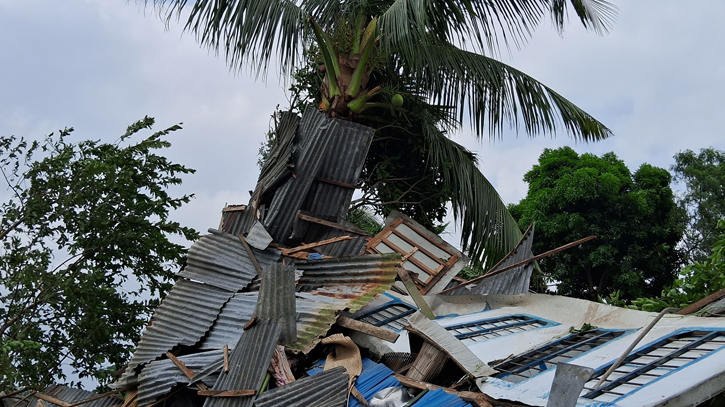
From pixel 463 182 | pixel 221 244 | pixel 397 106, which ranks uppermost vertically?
pixel 397 106

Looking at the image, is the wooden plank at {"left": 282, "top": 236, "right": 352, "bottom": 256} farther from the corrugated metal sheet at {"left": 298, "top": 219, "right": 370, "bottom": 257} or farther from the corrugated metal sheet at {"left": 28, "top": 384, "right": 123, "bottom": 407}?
the corrugated metal sheet at {"left": 28, "top": 384, "right": 123, "bottom": 407}

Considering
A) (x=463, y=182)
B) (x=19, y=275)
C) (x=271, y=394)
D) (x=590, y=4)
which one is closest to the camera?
(x=271, y=394)

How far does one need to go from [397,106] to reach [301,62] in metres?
1.49

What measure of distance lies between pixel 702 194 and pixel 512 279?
1097cm

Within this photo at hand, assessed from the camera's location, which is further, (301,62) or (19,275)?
(301,62)

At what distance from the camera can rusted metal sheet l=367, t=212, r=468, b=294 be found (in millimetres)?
7684

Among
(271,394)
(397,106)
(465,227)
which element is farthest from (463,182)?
(271,394)

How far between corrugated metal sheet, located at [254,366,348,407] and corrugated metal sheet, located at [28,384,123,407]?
2785 mm

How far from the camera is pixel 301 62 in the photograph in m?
9.16

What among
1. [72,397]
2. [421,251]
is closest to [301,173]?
→ [421,251]

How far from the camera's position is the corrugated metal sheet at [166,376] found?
5.55 metres

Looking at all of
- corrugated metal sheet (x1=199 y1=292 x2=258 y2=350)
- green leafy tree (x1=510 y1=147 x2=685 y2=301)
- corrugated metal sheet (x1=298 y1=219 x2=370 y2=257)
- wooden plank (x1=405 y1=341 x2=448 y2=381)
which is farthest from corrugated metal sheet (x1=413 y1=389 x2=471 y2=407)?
green leafy tree (x1=510 y1=147 x2=685 y2=301)

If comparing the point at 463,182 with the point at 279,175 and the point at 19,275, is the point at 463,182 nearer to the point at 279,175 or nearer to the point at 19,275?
the point at 279,175

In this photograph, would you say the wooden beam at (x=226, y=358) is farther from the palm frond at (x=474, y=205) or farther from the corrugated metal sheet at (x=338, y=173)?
the palm frond at (x=474, y=205)
